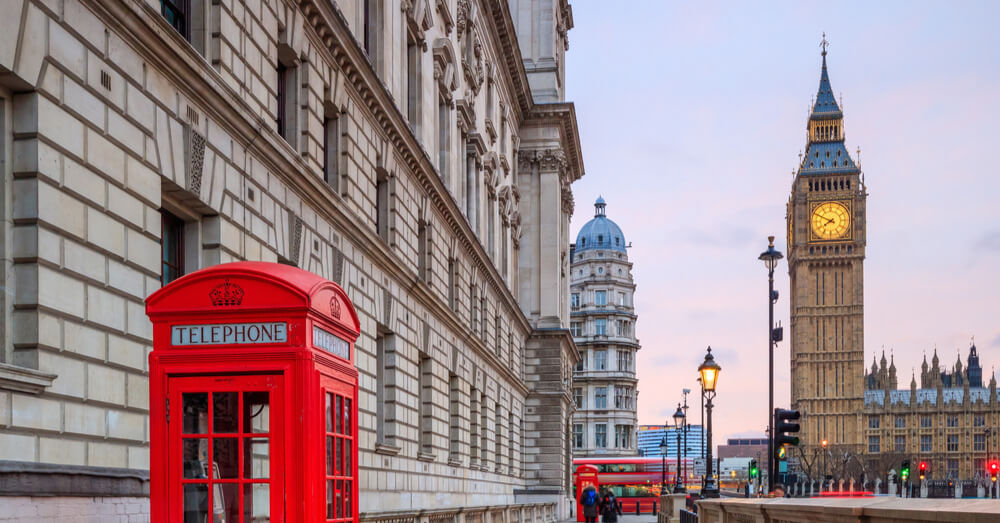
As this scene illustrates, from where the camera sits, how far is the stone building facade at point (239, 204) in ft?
33.8

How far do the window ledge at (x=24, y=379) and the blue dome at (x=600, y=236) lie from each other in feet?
411

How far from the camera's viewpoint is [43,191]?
1038 centimetres

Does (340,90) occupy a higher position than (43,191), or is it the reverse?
(340,90)

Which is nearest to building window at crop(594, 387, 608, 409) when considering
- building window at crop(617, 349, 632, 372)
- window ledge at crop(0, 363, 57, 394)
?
building window at crop(617, 349, 632, 372)

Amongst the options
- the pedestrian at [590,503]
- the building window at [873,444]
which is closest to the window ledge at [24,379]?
the pedestrian at [590,503]

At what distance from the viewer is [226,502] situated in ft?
27.5

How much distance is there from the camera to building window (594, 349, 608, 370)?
413 feet

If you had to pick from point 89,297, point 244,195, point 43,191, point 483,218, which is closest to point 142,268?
point 89,297

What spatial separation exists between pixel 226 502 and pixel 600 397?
11696cm

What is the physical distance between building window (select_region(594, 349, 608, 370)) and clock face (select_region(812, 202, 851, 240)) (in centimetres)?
7543

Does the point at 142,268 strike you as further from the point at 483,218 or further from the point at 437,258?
the point at 483,218

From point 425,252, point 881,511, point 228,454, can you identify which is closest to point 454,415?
point 425,252

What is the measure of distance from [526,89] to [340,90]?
32.6 m

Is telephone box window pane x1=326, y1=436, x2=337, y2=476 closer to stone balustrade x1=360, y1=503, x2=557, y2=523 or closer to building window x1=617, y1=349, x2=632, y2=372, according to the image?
stone balustrade x1=360, y1=503, x2=557, y2=523
